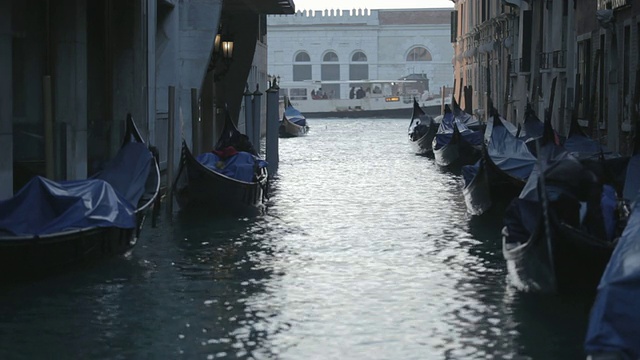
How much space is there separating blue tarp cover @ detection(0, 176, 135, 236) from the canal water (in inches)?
13.4

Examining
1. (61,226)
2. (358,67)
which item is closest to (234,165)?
(61,226)

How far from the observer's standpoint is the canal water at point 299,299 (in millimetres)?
6047

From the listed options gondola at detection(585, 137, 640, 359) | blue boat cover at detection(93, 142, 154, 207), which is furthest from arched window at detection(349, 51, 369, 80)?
gondola at detection(585, 137, 640, 359)

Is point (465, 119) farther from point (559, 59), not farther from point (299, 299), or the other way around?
point (299, 299)

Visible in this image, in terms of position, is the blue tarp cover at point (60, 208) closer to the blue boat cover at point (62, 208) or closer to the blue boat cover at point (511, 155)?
the blue boat cover at point (62, 208)

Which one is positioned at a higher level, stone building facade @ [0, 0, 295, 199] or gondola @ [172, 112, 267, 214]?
stone building facade @ [0, 0, 295, 199]

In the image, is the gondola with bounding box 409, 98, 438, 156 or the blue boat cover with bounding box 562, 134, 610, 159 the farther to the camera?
the gondola with bounding box 409, 98, 438, 156

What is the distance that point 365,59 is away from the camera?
185ft

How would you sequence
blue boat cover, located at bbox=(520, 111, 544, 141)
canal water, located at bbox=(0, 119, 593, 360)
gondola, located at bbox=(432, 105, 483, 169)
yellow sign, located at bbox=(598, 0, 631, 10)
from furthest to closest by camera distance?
gondola, located at bbox=(432, 105, 483, 169) → blue boat cover, located at bbox=(520, 111, 544, 141) → yellow sign, located at bbox=(598, 0, 631, 10) → canal water, located at bbox=(0, 119, 593, 360)

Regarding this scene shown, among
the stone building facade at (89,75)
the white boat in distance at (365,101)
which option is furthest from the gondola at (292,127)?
the stone building facade at (89,75)

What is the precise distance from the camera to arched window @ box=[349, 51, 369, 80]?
2218 inches

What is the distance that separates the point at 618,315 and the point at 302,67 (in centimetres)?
5208

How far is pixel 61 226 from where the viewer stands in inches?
305

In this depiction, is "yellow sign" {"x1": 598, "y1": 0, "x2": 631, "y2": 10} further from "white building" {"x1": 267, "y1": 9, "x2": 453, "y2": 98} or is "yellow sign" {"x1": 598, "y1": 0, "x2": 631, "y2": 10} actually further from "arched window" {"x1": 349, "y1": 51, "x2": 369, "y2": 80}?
"arched window" {"x1": 349, "y1": 51, "x2": 369, "y2": 80}
